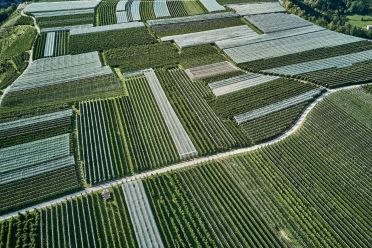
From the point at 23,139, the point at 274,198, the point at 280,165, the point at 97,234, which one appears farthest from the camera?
the point at 23,139

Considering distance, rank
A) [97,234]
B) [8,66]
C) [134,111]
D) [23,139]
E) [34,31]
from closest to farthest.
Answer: [97,234] < [23,139] < [134,111] < [8,66] < [34,31]

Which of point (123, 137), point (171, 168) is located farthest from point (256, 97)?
point (123, 137)

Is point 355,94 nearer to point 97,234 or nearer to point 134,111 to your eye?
point 134,111

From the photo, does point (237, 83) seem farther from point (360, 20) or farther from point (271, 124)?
point (360, 20)

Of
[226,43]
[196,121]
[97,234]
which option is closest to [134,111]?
[196,121]

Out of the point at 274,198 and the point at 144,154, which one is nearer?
the point at 274,198

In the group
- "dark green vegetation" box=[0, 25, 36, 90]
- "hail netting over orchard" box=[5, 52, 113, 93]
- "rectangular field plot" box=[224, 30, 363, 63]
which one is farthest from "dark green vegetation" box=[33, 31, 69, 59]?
"rectangular field plot" box=[224, 30, 363, 63]

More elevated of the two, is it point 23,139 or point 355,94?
point 355,94
